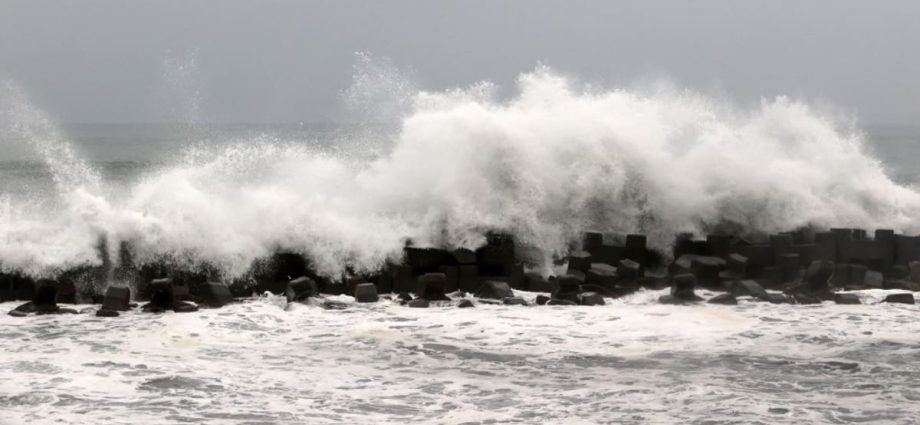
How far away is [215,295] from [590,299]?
3.68 meters

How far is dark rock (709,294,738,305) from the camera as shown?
1030 centimetres

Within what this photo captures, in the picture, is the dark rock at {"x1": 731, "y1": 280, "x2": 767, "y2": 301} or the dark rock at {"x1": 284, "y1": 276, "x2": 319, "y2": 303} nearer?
the dark rock at {"x1": 284, "y1": 276, "x2": 319, "y2": 303}

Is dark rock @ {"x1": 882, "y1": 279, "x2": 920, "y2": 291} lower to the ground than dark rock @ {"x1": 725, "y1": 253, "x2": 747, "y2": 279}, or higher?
lower

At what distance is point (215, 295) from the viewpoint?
9.92m

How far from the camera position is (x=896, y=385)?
7215mm

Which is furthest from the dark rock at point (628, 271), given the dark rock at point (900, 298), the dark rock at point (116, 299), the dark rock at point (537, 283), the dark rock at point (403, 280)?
the dark rock at point (116, 299)

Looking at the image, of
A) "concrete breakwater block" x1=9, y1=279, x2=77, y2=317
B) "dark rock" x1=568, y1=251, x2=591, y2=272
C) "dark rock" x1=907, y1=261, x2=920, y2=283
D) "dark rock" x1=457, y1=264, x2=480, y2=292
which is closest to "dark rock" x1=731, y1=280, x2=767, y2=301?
"dark rock" x1=568, y1=251, x2=591, y2=272

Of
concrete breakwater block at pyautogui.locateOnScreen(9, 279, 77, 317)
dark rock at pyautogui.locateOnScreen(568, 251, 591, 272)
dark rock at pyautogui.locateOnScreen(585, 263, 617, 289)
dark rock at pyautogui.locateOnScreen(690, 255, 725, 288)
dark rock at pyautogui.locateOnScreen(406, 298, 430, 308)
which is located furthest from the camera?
dark rock at pyautogui.locateOnScreen(568, 251, 591, 272)

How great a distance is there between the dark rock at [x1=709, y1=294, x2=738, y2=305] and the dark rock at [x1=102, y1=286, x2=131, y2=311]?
569cm

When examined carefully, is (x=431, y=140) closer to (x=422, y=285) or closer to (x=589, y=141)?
(x=589, y=141)

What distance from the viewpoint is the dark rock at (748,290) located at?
10.5 m

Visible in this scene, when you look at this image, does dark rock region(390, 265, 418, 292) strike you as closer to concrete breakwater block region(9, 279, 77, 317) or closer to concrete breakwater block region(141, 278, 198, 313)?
concrete breakwater block region(141, 278, 198, 313)

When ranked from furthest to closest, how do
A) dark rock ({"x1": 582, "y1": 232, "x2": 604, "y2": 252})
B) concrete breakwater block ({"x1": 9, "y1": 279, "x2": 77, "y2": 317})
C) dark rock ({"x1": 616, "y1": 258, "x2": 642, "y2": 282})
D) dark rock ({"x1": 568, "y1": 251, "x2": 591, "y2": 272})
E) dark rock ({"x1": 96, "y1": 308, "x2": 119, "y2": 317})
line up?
dark rock ({"x1": 582, "y1": 232, "x2": 604, "y2": 252}), dark rock ({"x1": 568, "y1": 251, "x2": 591, "y2": 272}), dark rock ({"x1": 616, "y1": 258, "x2": 642, "y2": 282}), concrete breakwater block ({"x1": 9, "y1": 279, "x2": 77, "y2": 317}), dark rock ({"x1": 96, "y1": 308, "x2": 119, "y2": 317})

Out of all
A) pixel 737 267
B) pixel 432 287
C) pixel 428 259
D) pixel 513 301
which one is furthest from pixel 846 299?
pixel 428 259
